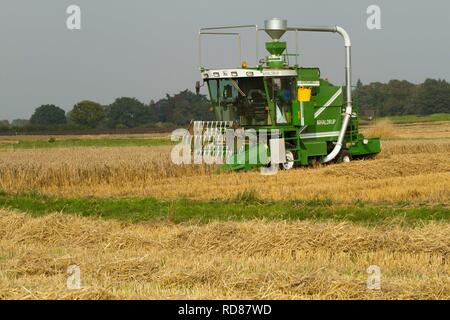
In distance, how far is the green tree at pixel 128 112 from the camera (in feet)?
A: 315

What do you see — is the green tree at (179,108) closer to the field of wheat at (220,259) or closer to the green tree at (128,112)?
the green tree at (128,112)

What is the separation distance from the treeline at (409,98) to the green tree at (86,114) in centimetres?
3095

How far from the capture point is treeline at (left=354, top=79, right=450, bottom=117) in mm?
88000

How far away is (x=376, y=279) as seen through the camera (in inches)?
275

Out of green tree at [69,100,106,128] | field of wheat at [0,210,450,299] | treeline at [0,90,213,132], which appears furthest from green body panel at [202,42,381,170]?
green tree at [69,100,106,128]

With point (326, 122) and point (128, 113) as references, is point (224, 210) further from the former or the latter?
point (128, 113)

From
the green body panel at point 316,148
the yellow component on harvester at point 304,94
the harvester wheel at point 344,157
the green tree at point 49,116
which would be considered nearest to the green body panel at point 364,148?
the harvester wheel at point 344,157

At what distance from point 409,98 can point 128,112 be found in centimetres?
3404

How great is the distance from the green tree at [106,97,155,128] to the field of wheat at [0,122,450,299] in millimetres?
79430

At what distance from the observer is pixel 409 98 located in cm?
9288

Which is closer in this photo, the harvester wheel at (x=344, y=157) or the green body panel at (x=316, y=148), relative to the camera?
the green body panel at (x=316, y=148)

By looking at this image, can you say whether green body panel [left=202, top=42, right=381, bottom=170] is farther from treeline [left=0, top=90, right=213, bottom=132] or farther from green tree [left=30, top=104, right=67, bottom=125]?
green tree [left=30, top=104, right=67, bottom=125]

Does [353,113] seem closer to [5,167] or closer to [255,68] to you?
[255,68]
